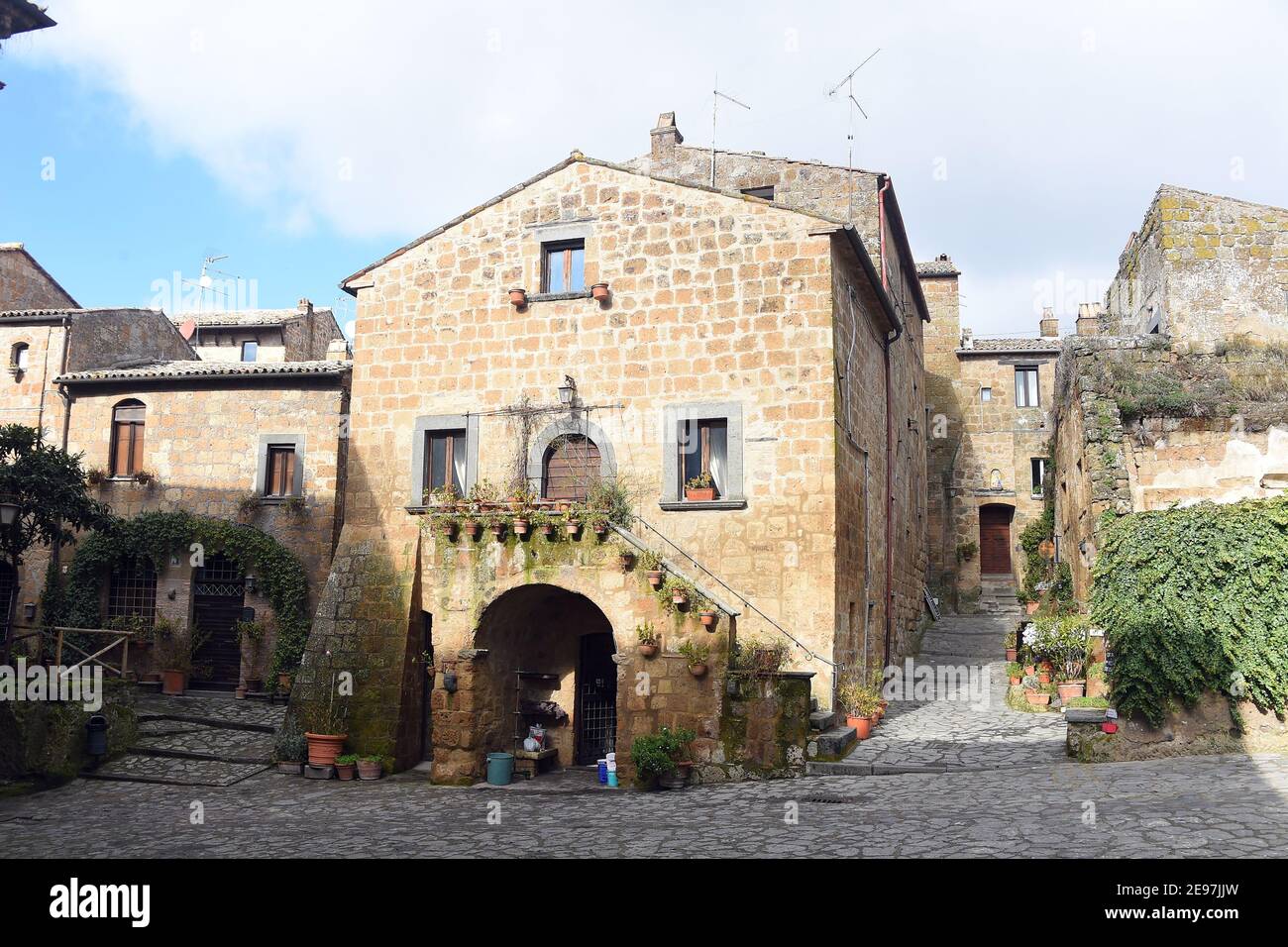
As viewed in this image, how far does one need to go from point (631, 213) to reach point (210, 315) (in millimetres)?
18941

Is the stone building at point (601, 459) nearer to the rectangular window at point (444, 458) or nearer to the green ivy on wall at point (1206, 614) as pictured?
the rectangular window at point (444, 458)

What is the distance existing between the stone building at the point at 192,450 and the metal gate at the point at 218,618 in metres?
0.02

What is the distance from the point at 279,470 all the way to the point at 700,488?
10.3 metres

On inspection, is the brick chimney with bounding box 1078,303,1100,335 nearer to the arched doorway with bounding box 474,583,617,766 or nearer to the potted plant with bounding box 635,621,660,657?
the arched doorway with bounding box 474,583,617,766

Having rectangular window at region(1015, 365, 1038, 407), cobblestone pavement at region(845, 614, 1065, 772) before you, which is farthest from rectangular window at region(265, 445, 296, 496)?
rectangular window at region(1015, 365, 1038, 407)

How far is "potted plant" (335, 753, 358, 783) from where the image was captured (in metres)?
14.6

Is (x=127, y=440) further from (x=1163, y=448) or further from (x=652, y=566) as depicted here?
(x=1163, y=448)

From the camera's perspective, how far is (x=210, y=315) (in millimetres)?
30188

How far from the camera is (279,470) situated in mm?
21062

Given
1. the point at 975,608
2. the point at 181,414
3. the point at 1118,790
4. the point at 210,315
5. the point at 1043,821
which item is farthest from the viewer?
the point at 210,315

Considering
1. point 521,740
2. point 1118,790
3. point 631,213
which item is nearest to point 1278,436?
point 1118,790

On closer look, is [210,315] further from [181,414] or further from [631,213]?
[631,213]

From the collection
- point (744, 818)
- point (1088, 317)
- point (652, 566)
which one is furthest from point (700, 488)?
point (1088, 317)

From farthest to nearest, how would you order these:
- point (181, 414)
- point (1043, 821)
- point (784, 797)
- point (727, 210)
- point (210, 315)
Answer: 1. point (210, 315)
2. point (181, 414)
3. point (727, 210)
4. point (784, 797)
5. point (1043, 821)
